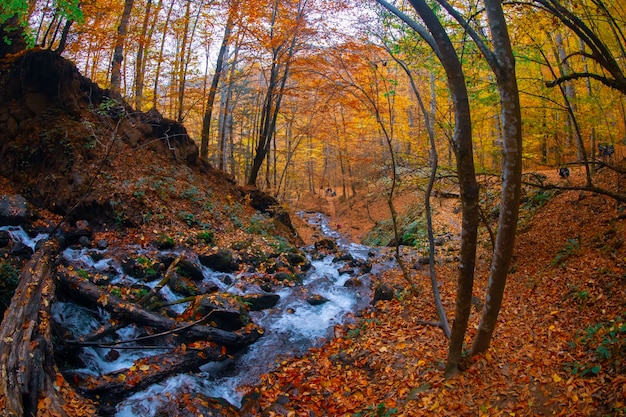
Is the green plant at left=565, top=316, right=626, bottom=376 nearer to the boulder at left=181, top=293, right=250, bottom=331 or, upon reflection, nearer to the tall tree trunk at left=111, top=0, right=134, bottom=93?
the boulder at left=181, top=293, right=250, bottom=331

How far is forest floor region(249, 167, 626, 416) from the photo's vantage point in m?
4.29

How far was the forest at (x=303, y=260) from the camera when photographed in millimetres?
4383

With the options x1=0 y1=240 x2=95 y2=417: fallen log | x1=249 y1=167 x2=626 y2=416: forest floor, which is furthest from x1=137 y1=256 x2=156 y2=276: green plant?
x1=249 y1=167 x2=626 y2=416: forest floor

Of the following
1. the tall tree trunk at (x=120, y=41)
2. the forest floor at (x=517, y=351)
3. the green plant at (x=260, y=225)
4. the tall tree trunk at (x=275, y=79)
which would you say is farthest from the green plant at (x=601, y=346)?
the tall tree trunk at (x=120, y=41)

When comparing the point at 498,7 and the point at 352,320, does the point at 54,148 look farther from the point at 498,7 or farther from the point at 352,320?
the point at 498,7

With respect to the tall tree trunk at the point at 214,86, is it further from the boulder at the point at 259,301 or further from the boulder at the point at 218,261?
the boulder at the point at 259,301

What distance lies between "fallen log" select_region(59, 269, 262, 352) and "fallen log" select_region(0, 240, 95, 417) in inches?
42.8

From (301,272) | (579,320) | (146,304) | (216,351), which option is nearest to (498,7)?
(579,320)

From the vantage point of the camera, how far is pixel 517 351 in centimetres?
526

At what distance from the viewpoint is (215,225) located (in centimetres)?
1288

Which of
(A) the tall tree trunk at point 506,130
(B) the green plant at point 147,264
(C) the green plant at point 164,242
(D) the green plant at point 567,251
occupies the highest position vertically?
(A) the tall tree trunk at point 506,130

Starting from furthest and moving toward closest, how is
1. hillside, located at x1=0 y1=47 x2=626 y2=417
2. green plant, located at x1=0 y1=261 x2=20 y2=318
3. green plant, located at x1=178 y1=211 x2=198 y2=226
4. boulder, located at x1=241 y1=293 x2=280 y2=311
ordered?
green plant, located at x1=178 y1=211 x2=198 y2=226 → boulder, located at x1=241 y1=293 x2=280 y2=311 → green plant, located at x1=0 y1=261 x2=20 y2=318 → hillside, located at x1=0 y1=47 x2=626 y2=417

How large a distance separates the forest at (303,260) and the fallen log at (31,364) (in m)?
0.03

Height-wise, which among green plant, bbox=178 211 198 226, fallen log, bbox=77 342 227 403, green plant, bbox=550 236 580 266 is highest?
green plant, bbox=550 236 580 266
